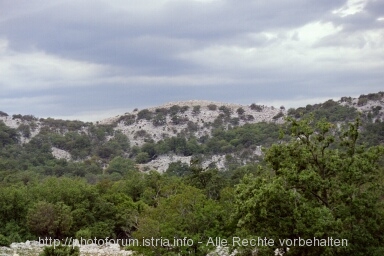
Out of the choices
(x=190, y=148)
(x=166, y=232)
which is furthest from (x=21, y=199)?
(x=190, y=148)

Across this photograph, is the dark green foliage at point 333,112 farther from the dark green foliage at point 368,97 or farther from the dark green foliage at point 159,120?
the dark green foliage at point 159,120

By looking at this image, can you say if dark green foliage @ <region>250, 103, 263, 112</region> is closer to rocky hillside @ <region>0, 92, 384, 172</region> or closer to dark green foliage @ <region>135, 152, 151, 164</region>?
rocky hillside @ <region>0, 92, 384, 172</region>

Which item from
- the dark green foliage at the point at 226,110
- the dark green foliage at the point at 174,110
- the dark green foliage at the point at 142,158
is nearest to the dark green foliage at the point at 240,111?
the dark green foliage at the point at 226,110

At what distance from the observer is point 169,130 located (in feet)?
590

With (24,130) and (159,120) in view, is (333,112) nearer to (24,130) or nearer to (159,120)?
(159,120)

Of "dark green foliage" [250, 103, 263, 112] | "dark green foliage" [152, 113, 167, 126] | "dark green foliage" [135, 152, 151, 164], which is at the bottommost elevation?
"dark green foliage" [135, 152, 151, 164]

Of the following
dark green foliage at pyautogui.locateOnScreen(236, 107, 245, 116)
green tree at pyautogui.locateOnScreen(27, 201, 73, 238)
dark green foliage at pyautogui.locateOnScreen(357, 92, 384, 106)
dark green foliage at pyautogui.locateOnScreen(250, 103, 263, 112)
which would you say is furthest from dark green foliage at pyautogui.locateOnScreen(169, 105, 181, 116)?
green tree at pyautogui.locateOnScreen(27, 201, 73, 238)

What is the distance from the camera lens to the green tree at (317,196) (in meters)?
19.1

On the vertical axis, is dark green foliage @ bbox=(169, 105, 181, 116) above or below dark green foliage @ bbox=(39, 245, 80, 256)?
above

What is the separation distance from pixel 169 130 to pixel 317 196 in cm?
15971

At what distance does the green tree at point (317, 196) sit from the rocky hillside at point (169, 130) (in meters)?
96.9

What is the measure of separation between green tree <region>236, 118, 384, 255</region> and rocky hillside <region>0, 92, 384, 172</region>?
9692cm

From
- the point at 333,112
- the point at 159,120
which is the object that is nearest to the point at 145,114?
the point at 159,120

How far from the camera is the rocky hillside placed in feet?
444
